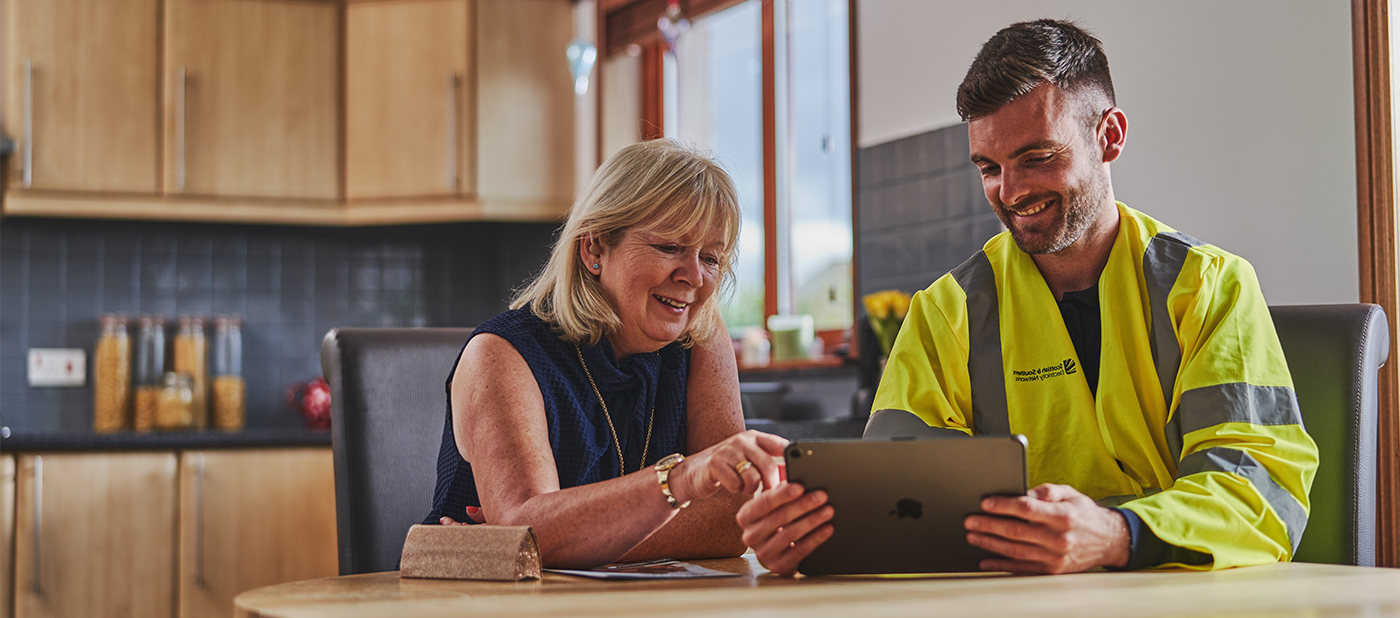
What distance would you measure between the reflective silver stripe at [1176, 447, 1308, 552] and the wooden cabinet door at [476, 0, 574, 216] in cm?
312

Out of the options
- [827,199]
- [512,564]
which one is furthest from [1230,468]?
[827,199]

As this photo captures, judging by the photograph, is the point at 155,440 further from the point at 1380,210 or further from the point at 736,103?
the point at 1380,210

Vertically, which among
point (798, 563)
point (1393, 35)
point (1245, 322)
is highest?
point (1393, 35)

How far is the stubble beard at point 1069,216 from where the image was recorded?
1.53m

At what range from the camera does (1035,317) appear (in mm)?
1562

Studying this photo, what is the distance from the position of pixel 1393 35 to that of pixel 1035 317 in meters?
1.02

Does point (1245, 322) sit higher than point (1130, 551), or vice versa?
point (1245, 322)

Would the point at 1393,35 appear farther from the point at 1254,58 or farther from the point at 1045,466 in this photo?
the point at 1045,466

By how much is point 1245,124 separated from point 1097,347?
1.04 meters

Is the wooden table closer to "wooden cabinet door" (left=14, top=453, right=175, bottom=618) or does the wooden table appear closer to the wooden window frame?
the wooden window frame

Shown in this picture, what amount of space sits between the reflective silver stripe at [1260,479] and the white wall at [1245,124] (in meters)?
0.97

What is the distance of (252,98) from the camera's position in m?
4.03

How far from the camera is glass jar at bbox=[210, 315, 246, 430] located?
4062mm

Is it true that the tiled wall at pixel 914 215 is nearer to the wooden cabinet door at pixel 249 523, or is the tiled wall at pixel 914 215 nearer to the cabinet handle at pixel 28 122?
the wooden cabinet door at pixel 249 523
